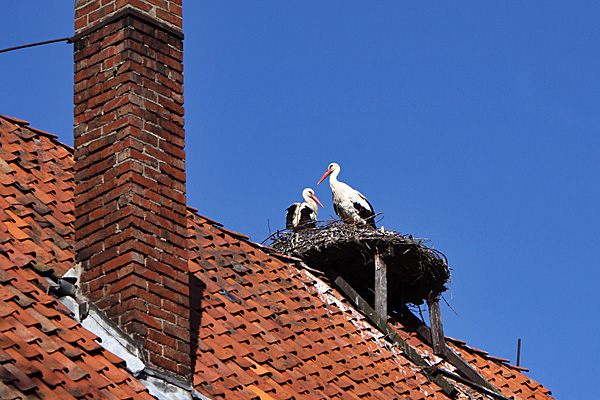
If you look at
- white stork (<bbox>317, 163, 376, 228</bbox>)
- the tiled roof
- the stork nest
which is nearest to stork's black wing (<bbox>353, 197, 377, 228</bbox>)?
white stork (<bbox>317, 163, 376, 228</bbox>)

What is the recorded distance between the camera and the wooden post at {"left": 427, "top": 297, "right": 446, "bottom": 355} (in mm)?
13000

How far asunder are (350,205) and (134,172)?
9.12m

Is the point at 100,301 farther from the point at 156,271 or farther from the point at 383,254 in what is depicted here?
the point at 383,254

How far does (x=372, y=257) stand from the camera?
45.2 ft

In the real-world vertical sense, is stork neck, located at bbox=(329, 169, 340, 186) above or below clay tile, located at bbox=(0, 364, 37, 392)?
above

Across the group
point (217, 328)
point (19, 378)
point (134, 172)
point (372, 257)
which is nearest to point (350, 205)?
point (372, 257)

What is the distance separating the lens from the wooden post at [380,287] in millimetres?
12891

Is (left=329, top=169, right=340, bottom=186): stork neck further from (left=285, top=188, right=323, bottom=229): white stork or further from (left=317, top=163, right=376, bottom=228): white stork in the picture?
(left=285, top=188, right=323, bottom=229): white stork

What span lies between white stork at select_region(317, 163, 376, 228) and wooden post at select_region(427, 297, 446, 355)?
2591 mm

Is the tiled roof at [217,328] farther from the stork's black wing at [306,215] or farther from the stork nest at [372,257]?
the stork's black wing at [306,215]

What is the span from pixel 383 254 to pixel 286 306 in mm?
Answer: 2890

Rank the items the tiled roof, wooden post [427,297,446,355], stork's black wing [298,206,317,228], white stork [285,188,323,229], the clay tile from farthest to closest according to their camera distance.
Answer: white stork [285,188,323,229] < stork's black wing [298,206,317,228] < wooden post [427,297,446,355] < the tiled roof < the clay tile

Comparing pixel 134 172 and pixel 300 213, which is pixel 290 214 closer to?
pixel 300 213

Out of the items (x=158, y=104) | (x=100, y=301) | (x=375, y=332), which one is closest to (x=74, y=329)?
(x=100, y=301)
